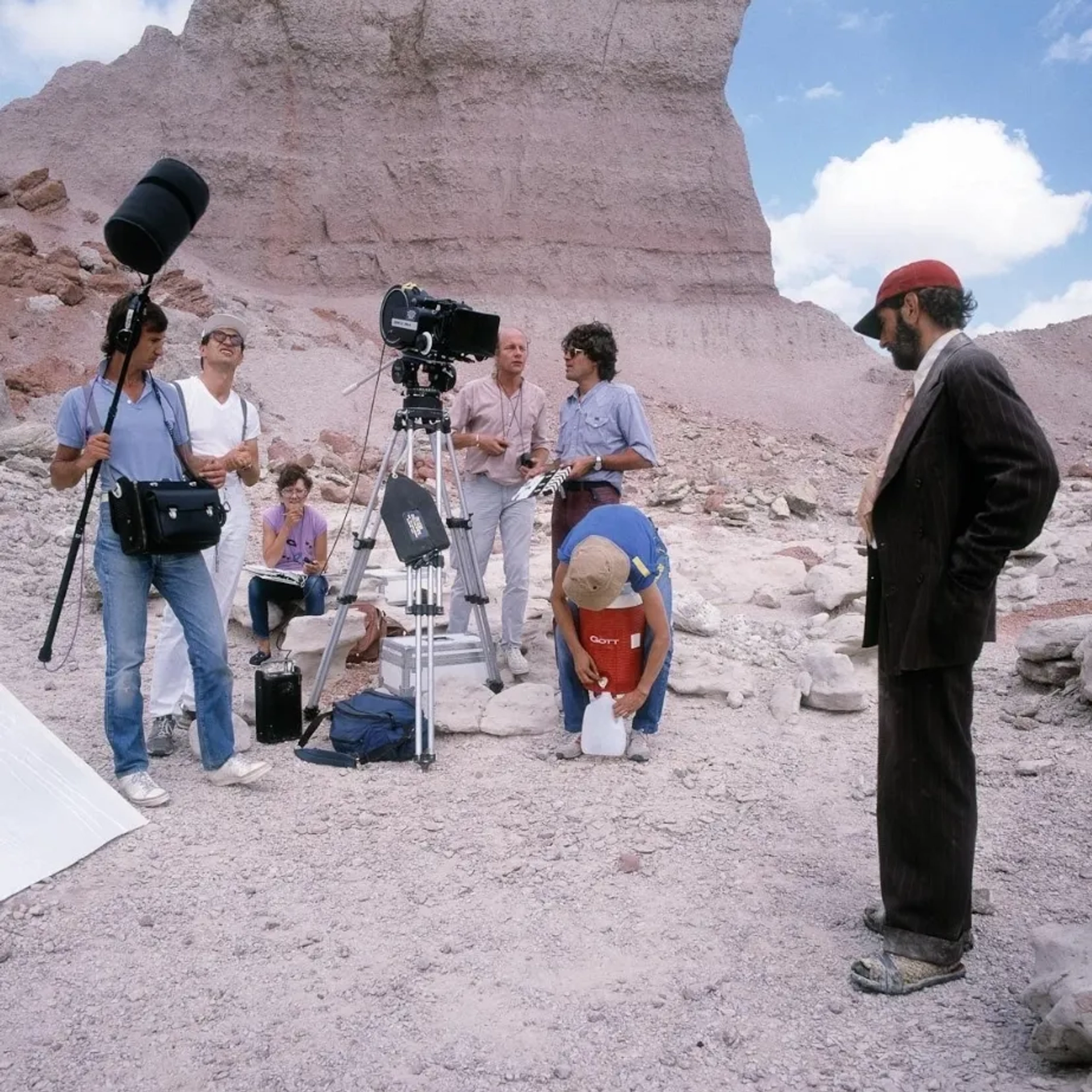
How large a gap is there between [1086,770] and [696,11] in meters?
26.7

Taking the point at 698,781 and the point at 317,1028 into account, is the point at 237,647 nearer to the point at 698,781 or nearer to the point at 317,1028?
the point at 698,781

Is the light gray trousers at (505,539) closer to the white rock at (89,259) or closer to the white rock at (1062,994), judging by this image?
the white rock at (1062,994)

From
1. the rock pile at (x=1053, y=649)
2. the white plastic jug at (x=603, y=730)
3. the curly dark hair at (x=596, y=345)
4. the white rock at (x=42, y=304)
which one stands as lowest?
the white plastic jug at (x=603, y=730)

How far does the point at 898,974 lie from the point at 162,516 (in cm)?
268

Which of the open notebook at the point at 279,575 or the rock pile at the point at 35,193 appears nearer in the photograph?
the open notebook at the point at 279,575

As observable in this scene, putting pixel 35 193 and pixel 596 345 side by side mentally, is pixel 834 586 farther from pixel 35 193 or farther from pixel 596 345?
pixel 35 193

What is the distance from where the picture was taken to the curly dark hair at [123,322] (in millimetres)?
3699

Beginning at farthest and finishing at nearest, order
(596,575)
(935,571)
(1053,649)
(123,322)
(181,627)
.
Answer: (1053,649) < (181,627) < (596,575) < (123,322) < (935,571)

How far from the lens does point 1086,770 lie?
4.07 meters

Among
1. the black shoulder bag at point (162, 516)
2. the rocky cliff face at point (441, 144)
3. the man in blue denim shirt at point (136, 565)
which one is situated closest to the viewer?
the black shoulder bag at point (162, 516)

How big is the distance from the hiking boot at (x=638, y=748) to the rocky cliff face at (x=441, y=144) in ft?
70.0

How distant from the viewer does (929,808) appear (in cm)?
271

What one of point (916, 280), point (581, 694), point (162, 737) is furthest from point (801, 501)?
point (916, 280)

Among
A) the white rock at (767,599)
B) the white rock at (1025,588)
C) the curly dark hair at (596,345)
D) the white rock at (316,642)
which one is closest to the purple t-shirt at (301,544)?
the white rock at (316,642)
